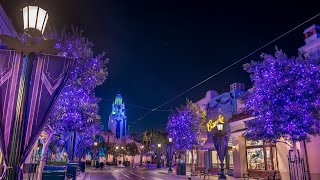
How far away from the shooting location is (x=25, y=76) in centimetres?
514

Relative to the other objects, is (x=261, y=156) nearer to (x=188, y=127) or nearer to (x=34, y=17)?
(x=188, y=127)

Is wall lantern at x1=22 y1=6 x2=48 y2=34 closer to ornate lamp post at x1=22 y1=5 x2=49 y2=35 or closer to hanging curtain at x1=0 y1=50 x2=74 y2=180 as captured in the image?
ornate lamp post at x1=22 y1=5 x2=49 y2=35

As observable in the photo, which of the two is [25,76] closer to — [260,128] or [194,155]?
[260,128]

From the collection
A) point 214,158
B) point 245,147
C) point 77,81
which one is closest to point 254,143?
point 245,147

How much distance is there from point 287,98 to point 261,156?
10549mm

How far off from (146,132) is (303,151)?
58.0 m

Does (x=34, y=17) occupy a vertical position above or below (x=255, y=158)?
above

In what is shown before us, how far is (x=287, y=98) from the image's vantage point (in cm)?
1788

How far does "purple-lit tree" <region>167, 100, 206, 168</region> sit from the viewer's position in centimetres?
3691

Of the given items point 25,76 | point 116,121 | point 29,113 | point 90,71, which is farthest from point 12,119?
point 116,121

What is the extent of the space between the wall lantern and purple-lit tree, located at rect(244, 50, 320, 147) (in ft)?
52.0

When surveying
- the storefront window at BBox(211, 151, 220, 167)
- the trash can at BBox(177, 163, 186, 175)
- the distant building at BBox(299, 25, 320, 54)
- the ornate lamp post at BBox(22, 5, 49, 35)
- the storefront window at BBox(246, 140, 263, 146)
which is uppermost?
the distant building at BBox(299, 25, 320, 54)

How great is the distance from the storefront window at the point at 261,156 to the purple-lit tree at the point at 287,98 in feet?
24.3

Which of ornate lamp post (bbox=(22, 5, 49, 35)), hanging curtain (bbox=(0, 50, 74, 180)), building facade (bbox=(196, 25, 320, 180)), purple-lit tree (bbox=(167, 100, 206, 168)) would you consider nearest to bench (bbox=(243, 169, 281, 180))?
building facade (bbox=(196, 25, 320, 180))
